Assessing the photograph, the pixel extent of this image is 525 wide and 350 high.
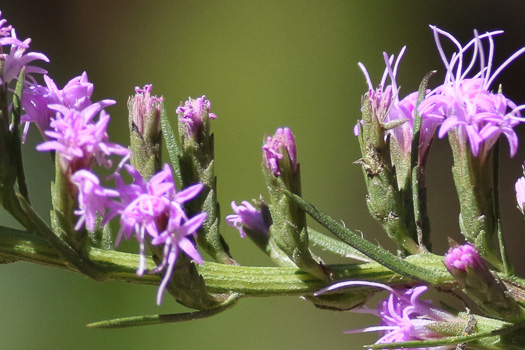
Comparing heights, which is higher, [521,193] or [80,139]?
[80,139]

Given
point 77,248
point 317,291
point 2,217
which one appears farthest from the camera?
point 2,217

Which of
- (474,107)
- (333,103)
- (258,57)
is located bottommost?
(474,107)

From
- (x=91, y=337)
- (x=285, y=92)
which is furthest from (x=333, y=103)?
(x=91, y=337)

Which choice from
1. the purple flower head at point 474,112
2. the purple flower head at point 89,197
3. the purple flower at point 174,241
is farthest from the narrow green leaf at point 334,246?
the purple flower head at point 89,197

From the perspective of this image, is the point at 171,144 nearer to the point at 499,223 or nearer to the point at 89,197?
the point at 89,197

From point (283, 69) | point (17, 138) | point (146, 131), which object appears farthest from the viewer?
point (283, 69)

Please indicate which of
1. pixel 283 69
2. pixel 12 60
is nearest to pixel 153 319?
pixel 12 60

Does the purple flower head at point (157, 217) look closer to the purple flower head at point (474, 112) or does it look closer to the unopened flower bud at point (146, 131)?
the unopened flower bud at point (146, 131)

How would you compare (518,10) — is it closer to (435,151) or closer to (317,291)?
(435,151)
